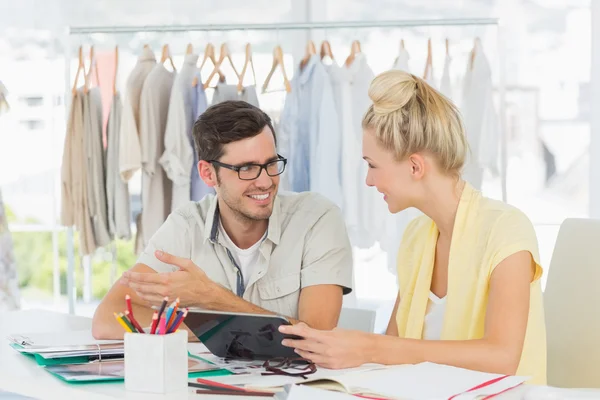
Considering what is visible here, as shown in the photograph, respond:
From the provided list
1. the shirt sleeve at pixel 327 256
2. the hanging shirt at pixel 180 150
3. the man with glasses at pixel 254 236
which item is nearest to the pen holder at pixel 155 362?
the man with glasses at pixel 254 236

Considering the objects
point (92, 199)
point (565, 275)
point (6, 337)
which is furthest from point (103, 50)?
point (565, 275)

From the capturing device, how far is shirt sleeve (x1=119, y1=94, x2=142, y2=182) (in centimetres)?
374

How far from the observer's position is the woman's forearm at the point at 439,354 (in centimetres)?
170

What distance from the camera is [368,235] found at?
3785 millimetres

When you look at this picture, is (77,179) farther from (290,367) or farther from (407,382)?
(407,382)

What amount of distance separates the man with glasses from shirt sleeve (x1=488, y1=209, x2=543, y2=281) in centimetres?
55

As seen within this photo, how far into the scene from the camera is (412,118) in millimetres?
1974

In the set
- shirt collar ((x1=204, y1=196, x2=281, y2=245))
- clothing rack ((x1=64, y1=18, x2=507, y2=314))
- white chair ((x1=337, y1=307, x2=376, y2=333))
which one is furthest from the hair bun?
clothing rack ((x1=64, y1=18, x2=507, y2=314))

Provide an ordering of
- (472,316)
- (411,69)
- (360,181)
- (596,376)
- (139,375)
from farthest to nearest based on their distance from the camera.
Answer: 1. (411,69)
2. (360,181)
3. (596,376)
4. (472,316)
5. (139,375)

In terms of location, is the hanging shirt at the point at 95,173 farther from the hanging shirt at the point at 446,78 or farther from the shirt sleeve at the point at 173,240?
the hanging shirt at the point at 446,78

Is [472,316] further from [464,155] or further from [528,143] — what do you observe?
[528,143]

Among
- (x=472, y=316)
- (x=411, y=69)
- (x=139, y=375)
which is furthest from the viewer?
(x=411, y=69)

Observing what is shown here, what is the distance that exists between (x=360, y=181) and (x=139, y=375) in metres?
2.31

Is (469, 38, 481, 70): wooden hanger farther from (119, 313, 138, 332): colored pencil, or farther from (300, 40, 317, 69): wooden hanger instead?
(119, 313, 138, 332): colored pencil
